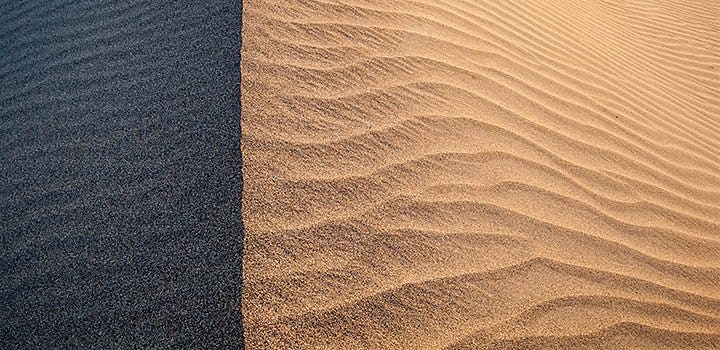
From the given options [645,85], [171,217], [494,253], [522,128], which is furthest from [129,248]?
[645,85]

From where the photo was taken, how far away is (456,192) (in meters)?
2.05

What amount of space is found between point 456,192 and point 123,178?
1.45m

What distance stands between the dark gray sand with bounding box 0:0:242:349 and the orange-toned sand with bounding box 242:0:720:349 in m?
0.13

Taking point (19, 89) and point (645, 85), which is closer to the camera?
point (19, 89)

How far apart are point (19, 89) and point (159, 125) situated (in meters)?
0.94

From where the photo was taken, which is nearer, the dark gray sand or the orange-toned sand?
the dark gray sand

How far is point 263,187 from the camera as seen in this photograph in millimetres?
1793

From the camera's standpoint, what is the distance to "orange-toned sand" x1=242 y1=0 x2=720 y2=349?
5.39 ft

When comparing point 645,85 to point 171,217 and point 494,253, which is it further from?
point 171,217

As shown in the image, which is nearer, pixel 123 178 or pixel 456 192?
pixel 123 178

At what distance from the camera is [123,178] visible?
1898 millimetres

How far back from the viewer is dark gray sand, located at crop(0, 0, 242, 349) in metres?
1.51

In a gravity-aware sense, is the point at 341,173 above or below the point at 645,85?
below

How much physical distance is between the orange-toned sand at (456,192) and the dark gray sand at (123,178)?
13cm
